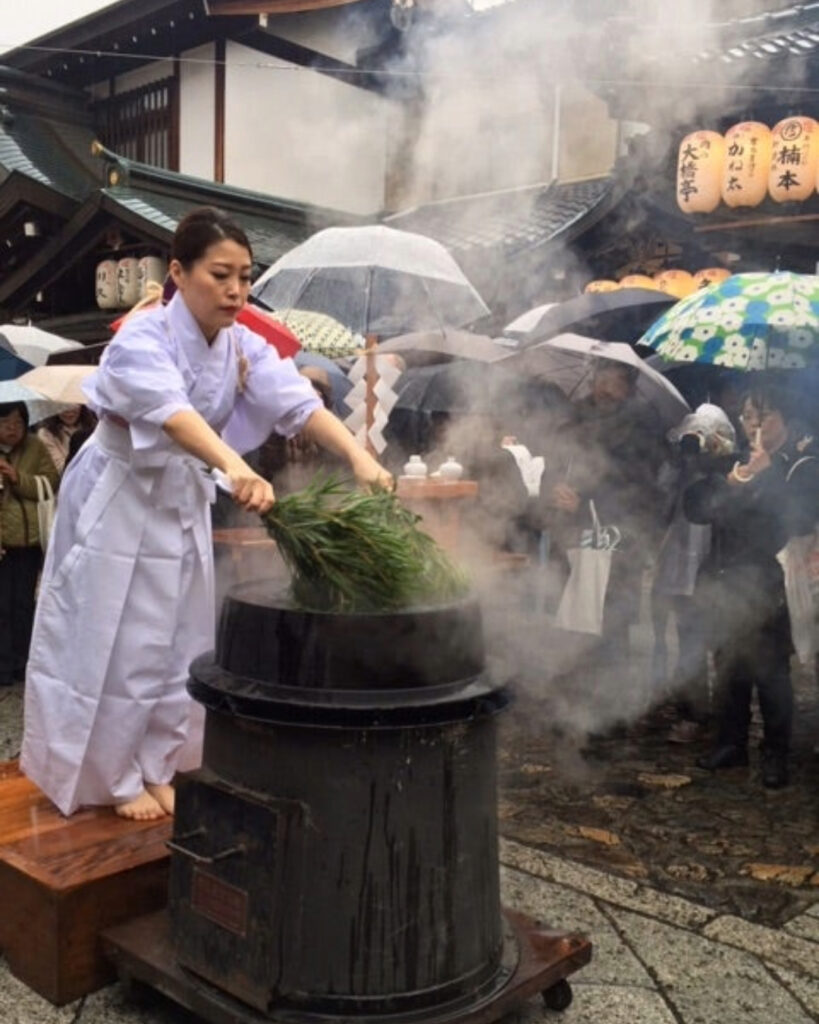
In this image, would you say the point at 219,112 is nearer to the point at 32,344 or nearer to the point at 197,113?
the point at 197,113

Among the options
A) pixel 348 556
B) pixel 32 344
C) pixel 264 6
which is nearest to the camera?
pixel 348 556

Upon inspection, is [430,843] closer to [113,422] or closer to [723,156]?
[113,422]

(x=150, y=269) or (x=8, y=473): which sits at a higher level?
(x=150, y=269)

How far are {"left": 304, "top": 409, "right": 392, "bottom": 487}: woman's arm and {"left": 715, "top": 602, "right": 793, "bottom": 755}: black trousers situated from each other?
272 cm

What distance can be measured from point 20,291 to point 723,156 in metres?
9.85

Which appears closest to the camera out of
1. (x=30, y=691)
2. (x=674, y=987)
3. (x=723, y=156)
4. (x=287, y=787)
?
(x=287, y=787)

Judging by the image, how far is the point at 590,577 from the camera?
594cm

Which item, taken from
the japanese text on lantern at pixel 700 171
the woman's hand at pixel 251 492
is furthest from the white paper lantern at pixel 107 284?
the woman's hand at pixel 251 492

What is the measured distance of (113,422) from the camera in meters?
3.21

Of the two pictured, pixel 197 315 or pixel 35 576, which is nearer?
pixel 197 315

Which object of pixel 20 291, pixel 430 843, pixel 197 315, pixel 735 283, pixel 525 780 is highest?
pixel 20 291

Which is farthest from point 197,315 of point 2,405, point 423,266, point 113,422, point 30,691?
point 2,405

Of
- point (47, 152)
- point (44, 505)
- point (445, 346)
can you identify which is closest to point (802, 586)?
point (445, 346)

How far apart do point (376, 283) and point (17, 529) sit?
291 centimetres
